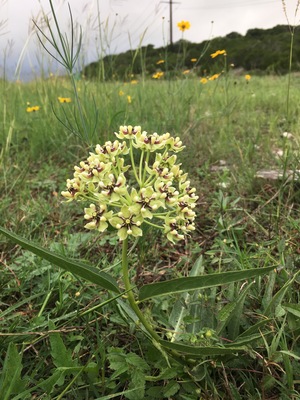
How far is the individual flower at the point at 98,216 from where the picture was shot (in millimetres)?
723

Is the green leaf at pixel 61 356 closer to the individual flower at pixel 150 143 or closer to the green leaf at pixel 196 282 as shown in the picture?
the green leaf at pixel 196 282

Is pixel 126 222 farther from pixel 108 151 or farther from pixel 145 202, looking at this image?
pixel 108 151

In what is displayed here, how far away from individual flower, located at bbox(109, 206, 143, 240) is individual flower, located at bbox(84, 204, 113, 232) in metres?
0.01

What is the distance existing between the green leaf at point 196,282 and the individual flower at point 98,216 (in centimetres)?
15

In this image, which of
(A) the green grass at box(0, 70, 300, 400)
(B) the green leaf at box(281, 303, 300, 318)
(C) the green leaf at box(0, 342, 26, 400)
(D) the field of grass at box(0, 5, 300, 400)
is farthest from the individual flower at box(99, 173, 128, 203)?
(B) the green leaf at box(281, 303, 300, 318)

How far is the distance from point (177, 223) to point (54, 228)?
2.92ft

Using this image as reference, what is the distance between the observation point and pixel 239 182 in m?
1.86

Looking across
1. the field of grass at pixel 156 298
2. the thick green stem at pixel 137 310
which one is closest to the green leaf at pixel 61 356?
the field of grass at pixel 156 298

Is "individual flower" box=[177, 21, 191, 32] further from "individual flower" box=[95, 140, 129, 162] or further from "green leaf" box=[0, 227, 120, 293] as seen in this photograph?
"green leaf" box=[0, 227, 120, 293]

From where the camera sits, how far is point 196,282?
0.70 m

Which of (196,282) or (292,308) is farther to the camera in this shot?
(292,308)

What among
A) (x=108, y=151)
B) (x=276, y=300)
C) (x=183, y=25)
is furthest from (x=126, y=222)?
(x=183, y=25)

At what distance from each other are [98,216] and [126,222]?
0.06 metres

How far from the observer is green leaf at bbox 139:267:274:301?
669mm
